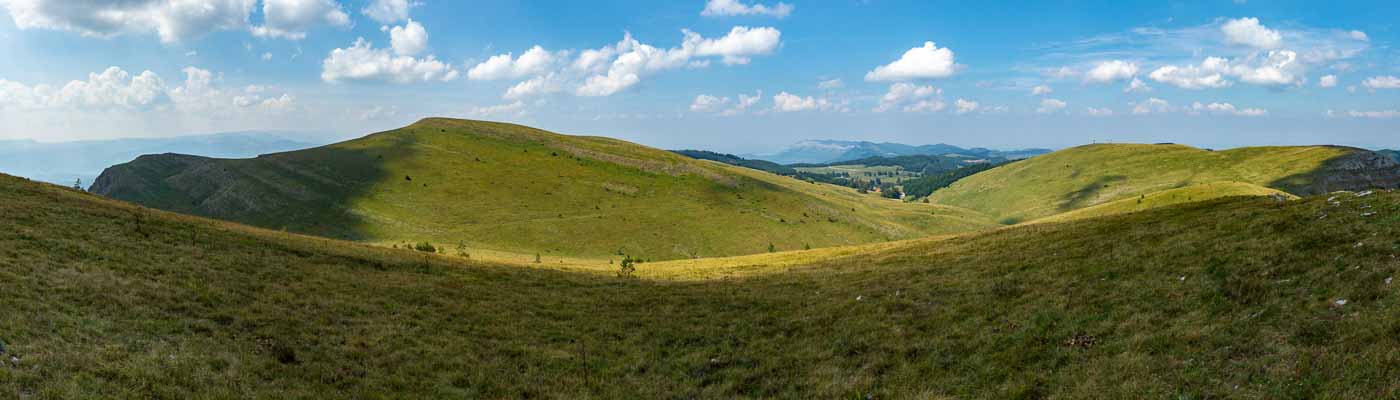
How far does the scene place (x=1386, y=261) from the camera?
1666cm

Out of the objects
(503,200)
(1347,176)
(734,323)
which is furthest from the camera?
(1347,176)

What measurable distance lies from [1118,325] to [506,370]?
61.0ft

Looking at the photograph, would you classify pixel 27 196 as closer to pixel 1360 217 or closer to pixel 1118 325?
pixel 1118 325

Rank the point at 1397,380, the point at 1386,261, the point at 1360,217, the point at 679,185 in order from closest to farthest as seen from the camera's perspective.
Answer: the point at 1397,380 → the point at 1386,261 → the point at 1360,217 → the point at 679,185

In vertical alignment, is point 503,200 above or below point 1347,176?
below

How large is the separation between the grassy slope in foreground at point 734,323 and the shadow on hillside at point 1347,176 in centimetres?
22682

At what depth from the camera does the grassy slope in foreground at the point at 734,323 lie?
44.2 ft

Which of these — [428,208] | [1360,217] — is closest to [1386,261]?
[1360,217]

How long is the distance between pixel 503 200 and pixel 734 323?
363 feet

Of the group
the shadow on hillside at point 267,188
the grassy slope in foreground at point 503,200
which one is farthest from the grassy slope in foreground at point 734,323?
the shadow on hillside at point 267,188

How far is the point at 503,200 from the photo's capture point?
12531 cm

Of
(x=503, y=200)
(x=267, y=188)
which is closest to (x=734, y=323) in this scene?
(x=503, y=200)

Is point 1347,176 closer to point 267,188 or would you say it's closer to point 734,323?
point 734,323

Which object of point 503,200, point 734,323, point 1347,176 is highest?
point 1347,176
